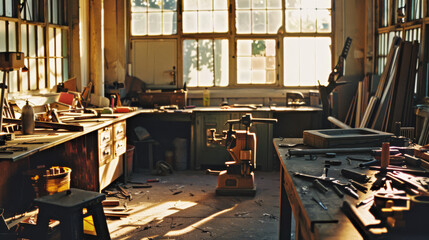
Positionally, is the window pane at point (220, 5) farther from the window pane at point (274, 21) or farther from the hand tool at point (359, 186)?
the hand tool at point (359, 186)

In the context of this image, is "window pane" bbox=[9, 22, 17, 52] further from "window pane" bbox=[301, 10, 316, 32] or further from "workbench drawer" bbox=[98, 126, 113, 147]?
"window pane" bbox=[301, 10, 316, 32]

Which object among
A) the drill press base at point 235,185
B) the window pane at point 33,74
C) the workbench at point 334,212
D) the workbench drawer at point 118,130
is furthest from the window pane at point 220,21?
the workbench at point 334,212

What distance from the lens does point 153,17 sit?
8.79 meters

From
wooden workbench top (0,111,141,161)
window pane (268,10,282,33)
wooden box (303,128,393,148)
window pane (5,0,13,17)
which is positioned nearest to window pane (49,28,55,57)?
window pane (5,0,13,17)

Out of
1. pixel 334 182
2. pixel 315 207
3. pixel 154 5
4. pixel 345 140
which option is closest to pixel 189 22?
pixel 154 5

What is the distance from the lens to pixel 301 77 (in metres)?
8.66

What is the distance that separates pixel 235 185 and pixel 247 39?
318 cm

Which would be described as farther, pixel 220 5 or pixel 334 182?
pixel 220 5

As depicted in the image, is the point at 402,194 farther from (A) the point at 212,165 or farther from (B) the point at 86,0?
(B) the point at 86,0

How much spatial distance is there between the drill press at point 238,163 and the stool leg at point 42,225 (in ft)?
9.11

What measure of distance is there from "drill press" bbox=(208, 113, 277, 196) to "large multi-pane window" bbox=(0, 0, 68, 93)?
242 centimetres

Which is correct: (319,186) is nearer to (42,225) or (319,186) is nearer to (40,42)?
(42,225)

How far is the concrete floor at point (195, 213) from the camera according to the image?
4.96 m

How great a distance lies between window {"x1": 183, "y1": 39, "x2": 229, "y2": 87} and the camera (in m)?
8.75
